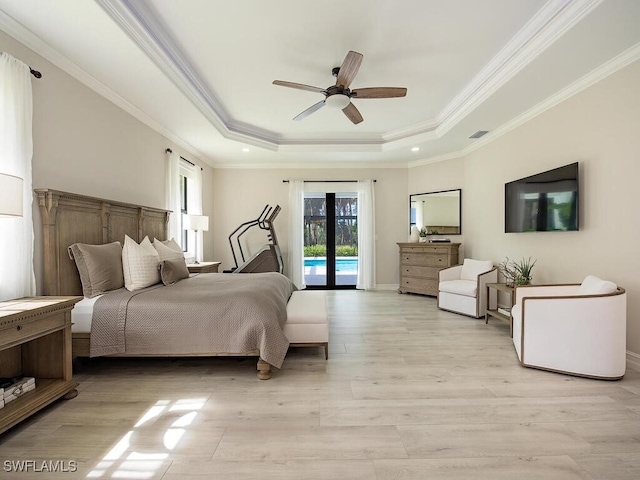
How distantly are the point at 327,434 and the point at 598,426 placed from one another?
5.45ft

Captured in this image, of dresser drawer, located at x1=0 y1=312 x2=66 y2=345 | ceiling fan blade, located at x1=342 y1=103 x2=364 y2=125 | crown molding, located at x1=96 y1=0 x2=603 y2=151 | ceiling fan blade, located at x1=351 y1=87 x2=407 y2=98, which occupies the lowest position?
dresser drawer, located at x1=0 y1=312 x2=66 y2=345

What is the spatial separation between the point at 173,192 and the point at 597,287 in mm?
5170

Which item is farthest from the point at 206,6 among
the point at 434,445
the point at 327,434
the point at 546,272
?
the point at 546,272

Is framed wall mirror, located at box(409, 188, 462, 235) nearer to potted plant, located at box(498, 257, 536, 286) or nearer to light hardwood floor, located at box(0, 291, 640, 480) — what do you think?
potted plant, located at box(498, 257, 536, 286)

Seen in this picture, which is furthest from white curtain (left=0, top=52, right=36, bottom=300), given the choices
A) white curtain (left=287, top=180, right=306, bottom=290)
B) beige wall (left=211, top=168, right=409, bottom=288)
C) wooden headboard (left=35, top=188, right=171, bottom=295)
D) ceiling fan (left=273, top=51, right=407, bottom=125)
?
white curtain (left=287, top=180, right=306, bottom=290)

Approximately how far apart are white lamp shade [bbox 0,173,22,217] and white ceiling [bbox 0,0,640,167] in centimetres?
130

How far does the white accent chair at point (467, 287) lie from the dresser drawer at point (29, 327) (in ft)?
15.0

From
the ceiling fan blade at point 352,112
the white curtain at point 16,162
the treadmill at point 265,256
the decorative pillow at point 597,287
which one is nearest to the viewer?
the white curtain at point 16,162

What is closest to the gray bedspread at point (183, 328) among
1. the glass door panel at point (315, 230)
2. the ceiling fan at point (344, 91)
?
the ceiling fan at point (344, 91)

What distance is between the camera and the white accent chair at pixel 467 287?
171 inches

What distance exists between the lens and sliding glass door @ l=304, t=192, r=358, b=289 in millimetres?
6789

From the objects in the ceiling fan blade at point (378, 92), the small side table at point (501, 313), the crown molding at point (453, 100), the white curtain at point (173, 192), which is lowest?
the small side table at point (501, 313)

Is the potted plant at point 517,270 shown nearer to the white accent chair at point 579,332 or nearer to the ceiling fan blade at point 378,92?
the white accent chair at point 579,332

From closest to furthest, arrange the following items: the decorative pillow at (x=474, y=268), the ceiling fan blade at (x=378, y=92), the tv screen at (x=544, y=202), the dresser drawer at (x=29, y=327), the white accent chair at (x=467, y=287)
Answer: the dresser drawer at (x=29, y=327)
the ceiling fan blade at (x=378, y=92)
the tv screen at (x=544, y=202)
the white accent chair at (x=467, y=287)
the decorative pillow at (x=474, y=268)
